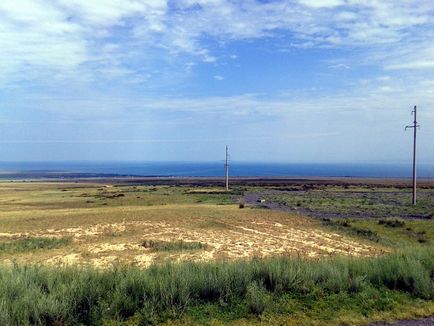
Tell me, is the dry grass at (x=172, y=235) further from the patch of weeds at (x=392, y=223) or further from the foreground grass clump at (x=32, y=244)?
the patch of weeds at (x=392, y=223)

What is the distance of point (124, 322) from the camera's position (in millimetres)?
6859

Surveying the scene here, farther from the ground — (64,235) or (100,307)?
(100,307)

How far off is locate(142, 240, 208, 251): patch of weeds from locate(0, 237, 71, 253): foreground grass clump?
13.3ft

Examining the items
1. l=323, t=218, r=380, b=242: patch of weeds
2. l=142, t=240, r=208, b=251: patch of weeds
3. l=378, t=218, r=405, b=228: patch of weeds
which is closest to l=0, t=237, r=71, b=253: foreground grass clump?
l=142, t=240, r=208, b=251: patch of weeds

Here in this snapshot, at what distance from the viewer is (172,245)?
18.7 metres

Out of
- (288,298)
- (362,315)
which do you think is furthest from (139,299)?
(362,315)

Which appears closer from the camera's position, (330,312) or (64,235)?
(330,312)

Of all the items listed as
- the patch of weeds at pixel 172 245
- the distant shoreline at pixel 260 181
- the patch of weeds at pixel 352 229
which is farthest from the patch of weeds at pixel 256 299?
the distant shoreline at pixel 260 181

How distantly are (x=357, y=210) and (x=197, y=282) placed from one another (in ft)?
98.7

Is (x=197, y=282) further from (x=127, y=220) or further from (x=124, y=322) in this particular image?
(x=127, y=220)

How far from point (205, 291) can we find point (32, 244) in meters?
13.6

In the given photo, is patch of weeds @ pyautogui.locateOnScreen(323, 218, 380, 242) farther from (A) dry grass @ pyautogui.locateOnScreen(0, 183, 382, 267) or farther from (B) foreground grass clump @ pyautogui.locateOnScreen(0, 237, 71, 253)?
(B) foreground grass clump @ pyautogui.locateOnScreen(0, 237, 71, 253)

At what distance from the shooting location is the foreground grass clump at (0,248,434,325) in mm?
7027

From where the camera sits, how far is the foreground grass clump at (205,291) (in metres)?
7.03
